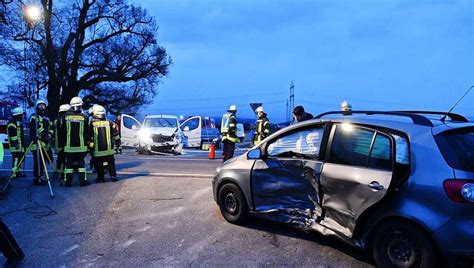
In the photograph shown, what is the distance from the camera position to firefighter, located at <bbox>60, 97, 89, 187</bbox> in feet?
29.7

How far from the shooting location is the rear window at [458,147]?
4059 mm

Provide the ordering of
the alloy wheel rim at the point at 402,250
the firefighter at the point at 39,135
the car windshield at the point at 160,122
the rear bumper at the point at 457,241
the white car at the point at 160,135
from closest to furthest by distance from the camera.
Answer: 1. the rear bumper at the point at 457,241
2. the alloy wheel rim at the point at 402,250
3. the firefighter at the point at 39,135
4. the white car at the point at 160,135
5. the car windshield at the point at 160,122

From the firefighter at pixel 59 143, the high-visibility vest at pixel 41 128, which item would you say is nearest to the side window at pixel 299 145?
the firefighter at pixel 59 143

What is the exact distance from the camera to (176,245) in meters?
5.51

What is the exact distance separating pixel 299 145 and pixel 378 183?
137 cm

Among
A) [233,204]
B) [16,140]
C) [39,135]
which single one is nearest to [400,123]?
[233,204]

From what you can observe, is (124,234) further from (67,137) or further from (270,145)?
(67,137)

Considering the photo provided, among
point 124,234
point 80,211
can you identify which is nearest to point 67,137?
point 80,211

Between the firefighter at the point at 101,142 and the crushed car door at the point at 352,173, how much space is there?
5794 mm

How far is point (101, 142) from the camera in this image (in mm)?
9461

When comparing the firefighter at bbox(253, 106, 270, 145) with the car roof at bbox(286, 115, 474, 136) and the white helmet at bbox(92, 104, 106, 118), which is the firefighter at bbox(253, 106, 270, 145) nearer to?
the white helmet at bbox(92, 104, 106, 118)

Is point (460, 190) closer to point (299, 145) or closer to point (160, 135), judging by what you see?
point (299, 145)

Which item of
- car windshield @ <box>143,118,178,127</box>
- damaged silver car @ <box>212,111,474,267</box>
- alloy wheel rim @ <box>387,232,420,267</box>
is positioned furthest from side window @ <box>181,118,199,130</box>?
alloy wheel rim @ <box>387,232,420,267</box>

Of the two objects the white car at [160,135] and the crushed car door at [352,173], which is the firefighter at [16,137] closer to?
the crushed car door at [352,173]
